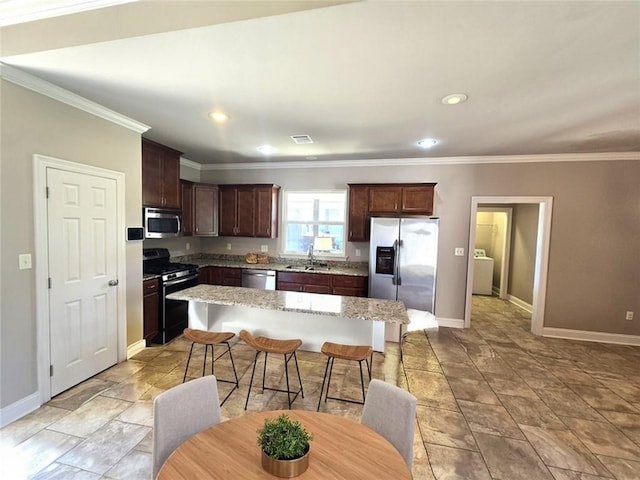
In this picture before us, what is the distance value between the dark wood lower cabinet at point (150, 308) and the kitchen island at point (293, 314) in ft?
2.69

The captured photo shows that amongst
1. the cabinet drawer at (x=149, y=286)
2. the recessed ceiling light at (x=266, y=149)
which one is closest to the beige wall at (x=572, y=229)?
the recessed ceiling light at (x=266, y=149)

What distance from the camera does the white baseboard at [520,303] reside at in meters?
5.58

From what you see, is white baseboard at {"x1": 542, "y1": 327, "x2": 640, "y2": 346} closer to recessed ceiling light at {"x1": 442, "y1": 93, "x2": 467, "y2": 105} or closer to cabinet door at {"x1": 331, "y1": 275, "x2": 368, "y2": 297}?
cabinet door at {"x1": 331, "y1": 275, "x2": 368, "y2": 297}

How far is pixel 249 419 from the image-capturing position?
1324 millimetres

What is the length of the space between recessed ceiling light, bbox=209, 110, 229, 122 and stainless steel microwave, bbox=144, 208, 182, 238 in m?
1.53

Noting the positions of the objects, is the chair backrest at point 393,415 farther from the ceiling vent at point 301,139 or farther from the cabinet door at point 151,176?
the cabinet door at point 151,176

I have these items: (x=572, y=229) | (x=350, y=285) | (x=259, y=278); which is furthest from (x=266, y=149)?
(x=572, y=229)

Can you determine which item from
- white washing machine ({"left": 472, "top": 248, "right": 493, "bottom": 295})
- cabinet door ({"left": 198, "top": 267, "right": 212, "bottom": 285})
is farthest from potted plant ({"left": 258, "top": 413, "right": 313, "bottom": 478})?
white washing machine ({"left": 472, "top": 248, "right": 493, "bottom": 295})

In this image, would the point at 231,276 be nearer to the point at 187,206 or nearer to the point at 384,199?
the point at 187,206

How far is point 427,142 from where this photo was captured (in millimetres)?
3625

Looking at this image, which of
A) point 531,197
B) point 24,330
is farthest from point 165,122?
point 531,197

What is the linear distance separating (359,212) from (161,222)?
9.53 ft

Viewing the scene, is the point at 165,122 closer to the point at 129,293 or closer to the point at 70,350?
the point at 129,293

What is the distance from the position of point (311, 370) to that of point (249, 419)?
1.82m
